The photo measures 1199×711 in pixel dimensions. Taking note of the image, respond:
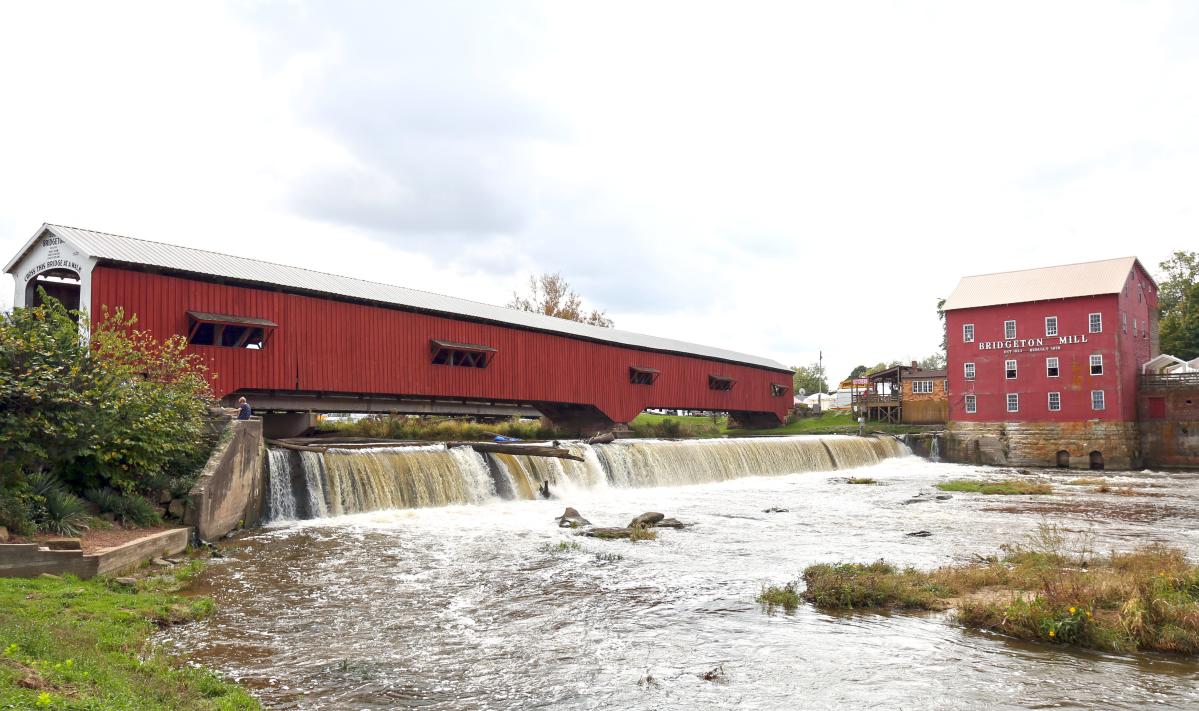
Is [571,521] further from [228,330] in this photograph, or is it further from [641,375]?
[641,375]

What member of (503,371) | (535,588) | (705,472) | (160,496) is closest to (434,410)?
(503,371)

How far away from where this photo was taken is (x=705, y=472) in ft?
78.3

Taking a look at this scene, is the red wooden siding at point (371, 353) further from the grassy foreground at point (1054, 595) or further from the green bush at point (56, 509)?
the grassy foreground at point (1054, 595)

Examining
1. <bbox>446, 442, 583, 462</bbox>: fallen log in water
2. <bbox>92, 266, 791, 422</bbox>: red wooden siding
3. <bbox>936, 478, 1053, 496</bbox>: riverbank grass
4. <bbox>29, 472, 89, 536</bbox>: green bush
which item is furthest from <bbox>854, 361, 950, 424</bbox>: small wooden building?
<bbox>29, 472, 89, 536</bbox>: green bush

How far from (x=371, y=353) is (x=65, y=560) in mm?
14411

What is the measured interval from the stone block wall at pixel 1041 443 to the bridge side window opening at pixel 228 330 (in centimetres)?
3106

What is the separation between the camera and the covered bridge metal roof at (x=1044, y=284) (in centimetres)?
3475

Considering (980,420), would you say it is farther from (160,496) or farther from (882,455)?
(160,496)

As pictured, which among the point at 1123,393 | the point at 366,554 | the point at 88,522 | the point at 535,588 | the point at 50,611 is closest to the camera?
the point at 50,611

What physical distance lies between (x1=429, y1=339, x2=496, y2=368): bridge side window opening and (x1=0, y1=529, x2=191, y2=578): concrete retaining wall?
49.2 feet

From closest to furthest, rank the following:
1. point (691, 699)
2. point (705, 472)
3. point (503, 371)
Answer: point (691, 699), point (705, 472), point (503, 371)

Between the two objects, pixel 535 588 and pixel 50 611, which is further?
pixel 535 588

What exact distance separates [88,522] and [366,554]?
353cm

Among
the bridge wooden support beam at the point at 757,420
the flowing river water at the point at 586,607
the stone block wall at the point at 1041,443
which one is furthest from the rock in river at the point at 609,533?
the bridge wooden support beam at the point at 757,420
